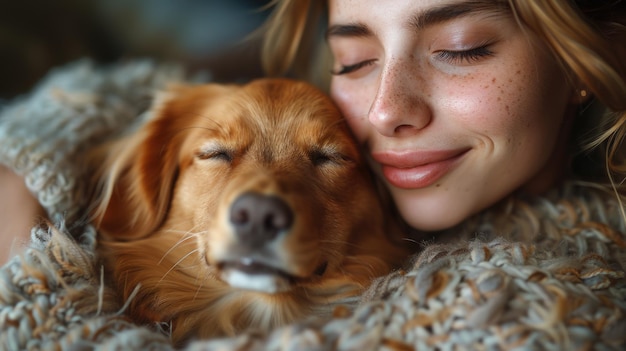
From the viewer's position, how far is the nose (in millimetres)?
1223

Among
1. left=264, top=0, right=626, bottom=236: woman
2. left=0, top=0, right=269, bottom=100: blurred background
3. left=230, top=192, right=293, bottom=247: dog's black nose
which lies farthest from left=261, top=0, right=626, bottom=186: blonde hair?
left=0, top=0, right=269, bottom=100: blurred background

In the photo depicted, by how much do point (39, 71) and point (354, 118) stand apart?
172 cm

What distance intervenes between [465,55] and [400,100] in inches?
6.7

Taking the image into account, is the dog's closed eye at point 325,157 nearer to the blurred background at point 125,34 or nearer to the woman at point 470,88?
the woman at point 470,88

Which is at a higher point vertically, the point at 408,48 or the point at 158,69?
the point at 408,48

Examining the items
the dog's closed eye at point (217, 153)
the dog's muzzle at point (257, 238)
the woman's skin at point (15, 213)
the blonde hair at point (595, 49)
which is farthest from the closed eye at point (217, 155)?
the blonde hair at point (595, 49)

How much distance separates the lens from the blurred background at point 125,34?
2455 mm

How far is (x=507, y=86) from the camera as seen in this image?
1.21 meters

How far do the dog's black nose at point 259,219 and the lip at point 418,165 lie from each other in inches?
14.9

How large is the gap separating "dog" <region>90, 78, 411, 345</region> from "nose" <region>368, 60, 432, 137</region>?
159 mm

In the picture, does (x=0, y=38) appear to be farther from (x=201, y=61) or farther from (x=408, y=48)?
(x=408, y=48)

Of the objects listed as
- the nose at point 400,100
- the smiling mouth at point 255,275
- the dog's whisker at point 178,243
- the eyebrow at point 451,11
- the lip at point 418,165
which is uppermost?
the eyebrow at point 451,11

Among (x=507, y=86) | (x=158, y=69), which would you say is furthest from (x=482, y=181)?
(x=158, y=69)

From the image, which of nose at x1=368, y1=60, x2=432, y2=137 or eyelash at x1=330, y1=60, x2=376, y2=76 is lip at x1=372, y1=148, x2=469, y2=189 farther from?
eyelash at x1=330, y1=60, x2=376, y2=76
